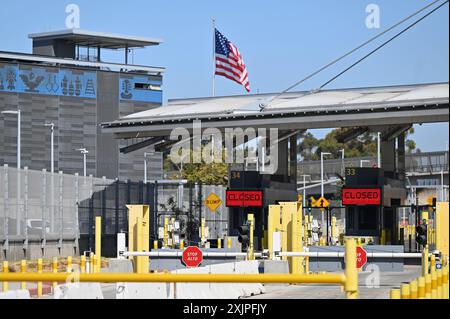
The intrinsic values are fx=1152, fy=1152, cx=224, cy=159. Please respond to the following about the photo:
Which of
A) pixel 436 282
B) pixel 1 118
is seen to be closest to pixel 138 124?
pixel 436 282

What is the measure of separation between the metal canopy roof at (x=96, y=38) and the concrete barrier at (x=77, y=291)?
113 m

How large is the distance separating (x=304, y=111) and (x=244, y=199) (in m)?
5.87

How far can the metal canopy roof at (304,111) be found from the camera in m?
46.0

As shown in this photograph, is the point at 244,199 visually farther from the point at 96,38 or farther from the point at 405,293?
the point at 96,38

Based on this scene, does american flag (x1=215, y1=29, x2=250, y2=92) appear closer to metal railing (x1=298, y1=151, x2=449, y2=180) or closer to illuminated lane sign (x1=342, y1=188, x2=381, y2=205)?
illuminated lane sign (x1=342, y1=188, x2=381, y2=205)

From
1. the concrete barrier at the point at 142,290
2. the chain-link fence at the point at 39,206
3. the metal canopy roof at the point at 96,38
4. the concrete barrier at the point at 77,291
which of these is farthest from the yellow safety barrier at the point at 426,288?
the metal canopy roof at the point at 96,38

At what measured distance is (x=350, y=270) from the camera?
964cm

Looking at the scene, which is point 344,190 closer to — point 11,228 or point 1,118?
point 11,228

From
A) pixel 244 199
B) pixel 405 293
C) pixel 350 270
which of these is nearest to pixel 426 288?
pixel 405 293

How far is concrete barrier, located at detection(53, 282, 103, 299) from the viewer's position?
12.0 meters

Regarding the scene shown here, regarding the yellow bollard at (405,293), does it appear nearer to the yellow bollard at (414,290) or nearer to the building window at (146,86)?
the yellow bollard at (414,290)

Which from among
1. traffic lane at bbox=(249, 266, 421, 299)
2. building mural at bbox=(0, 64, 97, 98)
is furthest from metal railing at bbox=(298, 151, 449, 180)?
traffic lane at bbox=(249, 266, 421, 299)

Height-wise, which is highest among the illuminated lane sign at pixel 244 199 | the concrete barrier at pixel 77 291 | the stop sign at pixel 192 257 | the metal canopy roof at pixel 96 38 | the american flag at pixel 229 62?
the metal canopy roof at pixel 96 38

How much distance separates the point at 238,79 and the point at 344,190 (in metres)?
7.74
